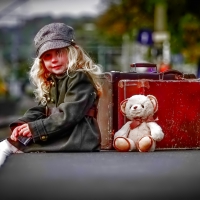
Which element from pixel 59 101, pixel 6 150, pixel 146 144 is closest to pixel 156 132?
pixel 146 144

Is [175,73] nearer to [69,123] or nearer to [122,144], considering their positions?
[122,144]

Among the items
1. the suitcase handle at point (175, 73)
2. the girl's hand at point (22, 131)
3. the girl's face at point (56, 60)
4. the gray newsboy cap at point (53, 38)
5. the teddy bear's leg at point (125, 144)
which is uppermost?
the gray newsboy cap at point (53, 38)

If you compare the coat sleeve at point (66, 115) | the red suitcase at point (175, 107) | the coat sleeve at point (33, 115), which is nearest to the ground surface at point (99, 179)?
the coat sleeve at point (66, 115)

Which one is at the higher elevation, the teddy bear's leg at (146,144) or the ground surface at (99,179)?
the ground surface at (99,179)

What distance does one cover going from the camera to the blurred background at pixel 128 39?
74.4 ft

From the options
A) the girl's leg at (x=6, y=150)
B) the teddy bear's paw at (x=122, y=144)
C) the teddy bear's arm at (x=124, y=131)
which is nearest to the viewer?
the girl's leg at (x=6, y=150)

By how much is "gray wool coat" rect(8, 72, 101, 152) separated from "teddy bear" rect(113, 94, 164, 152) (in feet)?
0.99

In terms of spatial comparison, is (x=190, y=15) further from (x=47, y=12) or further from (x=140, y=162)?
(x=47, y=12)

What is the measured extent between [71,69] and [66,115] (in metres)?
0.41

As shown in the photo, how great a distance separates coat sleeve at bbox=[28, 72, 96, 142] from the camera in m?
5.46

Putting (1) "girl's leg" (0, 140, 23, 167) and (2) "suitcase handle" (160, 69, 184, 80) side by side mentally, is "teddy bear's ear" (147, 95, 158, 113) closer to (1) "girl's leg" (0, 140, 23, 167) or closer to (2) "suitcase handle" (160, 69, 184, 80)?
(2) "suitcase handle" (160, 69, 184, 80)

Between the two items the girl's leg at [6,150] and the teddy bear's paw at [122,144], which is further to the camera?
the teddy bear's paw at [122,144]

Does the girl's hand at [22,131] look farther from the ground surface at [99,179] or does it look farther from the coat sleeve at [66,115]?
the ground surface at [99,179]

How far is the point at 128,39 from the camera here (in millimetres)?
35219
